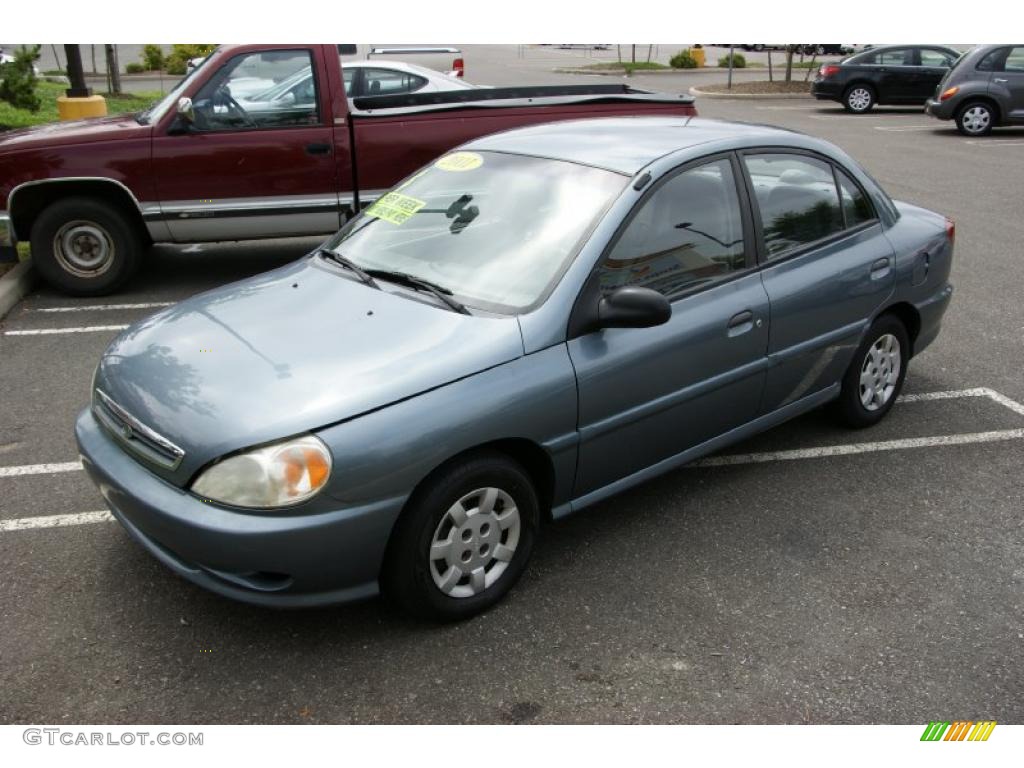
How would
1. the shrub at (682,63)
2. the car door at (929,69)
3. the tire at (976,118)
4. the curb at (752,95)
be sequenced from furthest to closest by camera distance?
the shrub at (682,63) → the curb at (752,95) → the car door at (929,69) → the tire at (976,118)

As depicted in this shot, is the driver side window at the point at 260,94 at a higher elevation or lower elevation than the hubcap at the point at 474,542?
higher

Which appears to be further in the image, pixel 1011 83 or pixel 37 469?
pixel 1011 83

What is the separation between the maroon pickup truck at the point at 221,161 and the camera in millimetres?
7051

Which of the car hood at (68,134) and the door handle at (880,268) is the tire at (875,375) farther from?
the car hood at (68,134)

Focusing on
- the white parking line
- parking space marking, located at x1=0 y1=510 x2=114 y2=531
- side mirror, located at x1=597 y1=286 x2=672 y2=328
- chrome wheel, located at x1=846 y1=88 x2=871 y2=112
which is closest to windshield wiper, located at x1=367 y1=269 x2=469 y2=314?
side mirror, located at x1=597 y1=286 x2=672 y2=328

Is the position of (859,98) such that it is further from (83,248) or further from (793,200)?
(793,200)

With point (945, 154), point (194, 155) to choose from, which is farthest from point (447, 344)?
point (945, 154)

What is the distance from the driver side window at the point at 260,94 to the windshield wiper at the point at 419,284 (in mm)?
3821

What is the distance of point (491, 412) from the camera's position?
3.24 meters

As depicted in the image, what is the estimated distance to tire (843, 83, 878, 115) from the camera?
20.2 meters

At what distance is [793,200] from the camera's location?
443 cm

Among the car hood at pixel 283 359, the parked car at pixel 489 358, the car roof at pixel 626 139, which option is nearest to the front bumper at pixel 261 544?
the parked car at pixel 489 358

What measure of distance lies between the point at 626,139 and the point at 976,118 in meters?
15.2
